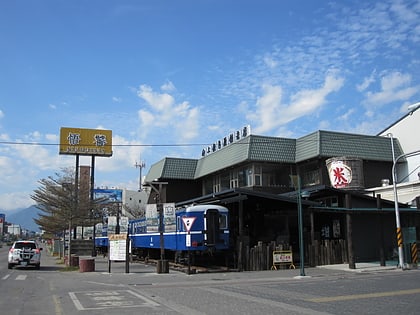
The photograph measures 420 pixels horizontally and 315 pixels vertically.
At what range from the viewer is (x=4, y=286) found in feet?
59.0

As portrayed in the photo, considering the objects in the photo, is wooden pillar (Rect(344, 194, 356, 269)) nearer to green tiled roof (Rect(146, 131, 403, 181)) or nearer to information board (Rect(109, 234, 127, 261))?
green tiled roof (Rect(146, 131, 403, 181))

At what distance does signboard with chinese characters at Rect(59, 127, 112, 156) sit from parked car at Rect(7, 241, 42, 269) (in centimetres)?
3844

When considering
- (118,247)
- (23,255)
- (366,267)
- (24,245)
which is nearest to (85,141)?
(24,245)

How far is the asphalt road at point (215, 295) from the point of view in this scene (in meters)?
11.5

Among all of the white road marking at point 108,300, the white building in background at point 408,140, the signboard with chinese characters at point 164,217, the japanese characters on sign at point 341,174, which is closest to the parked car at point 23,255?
the signboard with chinese characters at point 164,217


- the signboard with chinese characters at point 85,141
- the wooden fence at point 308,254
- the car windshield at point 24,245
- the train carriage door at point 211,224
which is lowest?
the wooden fence at point 308,254

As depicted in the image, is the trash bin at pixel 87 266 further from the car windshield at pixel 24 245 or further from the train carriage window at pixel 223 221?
the train carriage window at pixel 223 221

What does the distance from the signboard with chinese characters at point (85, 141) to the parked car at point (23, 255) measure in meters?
38.4

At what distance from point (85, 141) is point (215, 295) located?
5772 cm

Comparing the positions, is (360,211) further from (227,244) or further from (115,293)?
(115,293)

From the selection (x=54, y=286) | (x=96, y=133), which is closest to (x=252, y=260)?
(x=54, y=286)

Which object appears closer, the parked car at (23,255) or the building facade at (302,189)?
the building facade at (302,189)

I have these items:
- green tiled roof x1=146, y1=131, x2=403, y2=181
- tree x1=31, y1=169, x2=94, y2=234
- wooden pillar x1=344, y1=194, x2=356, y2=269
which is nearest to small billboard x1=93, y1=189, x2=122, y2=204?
tree x1=31, y1=169, x2=94, y2=234

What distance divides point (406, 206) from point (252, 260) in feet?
37.3
